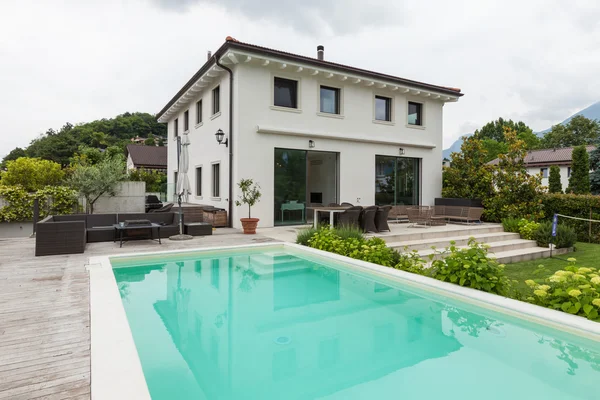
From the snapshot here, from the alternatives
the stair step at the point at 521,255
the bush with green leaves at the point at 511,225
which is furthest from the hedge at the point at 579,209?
the stair step at the point at 521,255

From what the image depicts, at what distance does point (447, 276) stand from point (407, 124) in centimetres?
1140

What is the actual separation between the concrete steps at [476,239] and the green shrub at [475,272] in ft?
11.7

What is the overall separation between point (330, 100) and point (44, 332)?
469 inches

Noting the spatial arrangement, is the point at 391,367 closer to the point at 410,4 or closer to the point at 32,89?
the point at 410,4

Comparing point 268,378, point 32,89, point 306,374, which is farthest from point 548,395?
point 32,89

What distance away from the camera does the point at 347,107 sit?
13.5 metres

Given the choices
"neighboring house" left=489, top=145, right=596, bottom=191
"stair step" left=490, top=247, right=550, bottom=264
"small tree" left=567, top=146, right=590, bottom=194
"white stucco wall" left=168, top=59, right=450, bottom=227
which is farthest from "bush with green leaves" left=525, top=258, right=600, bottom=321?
"neighboring house" left=489, top=145, right=596, bottom=191

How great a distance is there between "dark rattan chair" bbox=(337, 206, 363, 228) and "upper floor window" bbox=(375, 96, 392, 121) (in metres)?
6.15

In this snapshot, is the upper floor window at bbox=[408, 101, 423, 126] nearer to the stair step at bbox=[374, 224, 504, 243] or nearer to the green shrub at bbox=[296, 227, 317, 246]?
the stair step at bbox=[374, 224, 504, 243]

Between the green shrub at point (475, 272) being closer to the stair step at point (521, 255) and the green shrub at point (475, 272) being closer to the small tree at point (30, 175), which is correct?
the stair step at point (521, 255)

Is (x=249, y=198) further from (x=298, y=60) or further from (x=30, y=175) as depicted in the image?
(x=30, y=175)

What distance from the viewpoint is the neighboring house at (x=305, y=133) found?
38.1 feet

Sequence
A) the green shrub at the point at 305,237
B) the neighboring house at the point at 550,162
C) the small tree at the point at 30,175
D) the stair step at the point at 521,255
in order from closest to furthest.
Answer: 1. the green shrub at the point at 305,237
2. the stair step at the point at 521,255
3. the small tree at the point at 30,175
4. the neighboring house at the point at 550,162

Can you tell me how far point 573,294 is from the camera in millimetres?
3619
